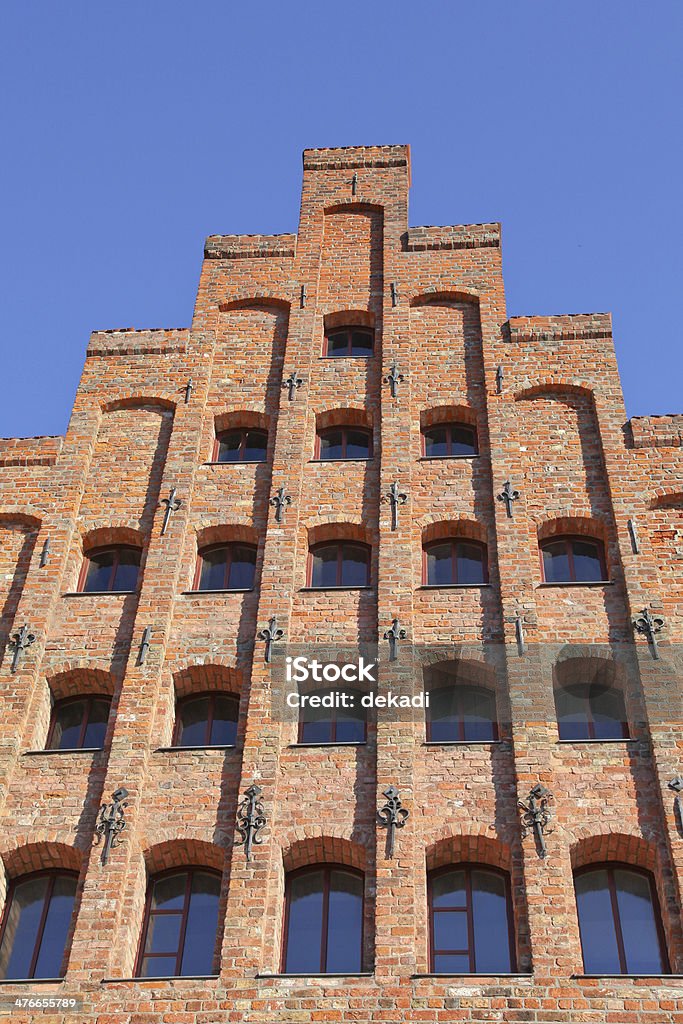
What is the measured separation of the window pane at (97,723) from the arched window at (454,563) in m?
4.65

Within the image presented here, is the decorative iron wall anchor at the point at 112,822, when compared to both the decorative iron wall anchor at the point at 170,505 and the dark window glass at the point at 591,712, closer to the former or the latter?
the decorative iron wall anchor at the point at 170,505

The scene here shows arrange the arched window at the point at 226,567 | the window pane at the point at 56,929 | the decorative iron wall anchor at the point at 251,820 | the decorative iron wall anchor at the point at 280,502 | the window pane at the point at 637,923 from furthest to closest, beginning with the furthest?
the decorative iron wall anchor at the point at 280,502 < the arched window at the point at 226,567 < the decorative iron wall anchor at the point at 251,820 < the window pane at the point at 56,929 < the window pane at the point at 637,923

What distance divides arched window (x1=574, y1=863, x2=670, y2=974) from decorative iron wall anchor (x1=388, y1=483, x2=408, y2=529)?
5.69 meters

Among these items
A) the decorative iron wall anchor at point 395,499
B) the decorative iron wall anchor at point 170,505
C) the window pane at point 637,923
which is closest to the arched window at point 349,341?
the decorative iron wall anchor at point 395,499

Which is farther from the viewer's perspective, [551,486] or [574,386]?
[574,386]

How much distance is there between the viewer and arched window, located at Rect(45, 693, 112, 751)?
52.0 ft

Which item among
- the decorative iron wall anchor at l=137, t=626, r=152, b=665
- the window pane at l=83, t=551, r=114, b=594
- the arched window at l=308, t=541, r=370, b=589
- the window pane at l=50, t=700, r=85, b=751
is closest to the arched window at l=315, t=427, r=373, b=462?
the arched window at l=308, t=541, r=370, b=589

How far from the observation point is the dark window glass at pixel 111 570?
17719 millimetres

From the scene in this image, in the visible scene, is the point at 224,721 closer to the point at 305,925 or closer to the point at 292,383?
the point at 305,925

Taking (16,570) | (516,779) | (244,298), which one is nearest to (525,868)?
(516,779)

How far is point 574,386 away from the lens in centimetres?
1945

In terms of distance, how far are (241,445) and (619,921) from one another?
9498 millimetres

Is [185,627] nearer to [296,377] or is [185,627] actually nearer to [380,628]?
[380,628]

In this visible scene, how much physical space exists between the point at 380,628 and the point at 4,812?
5149 mm
